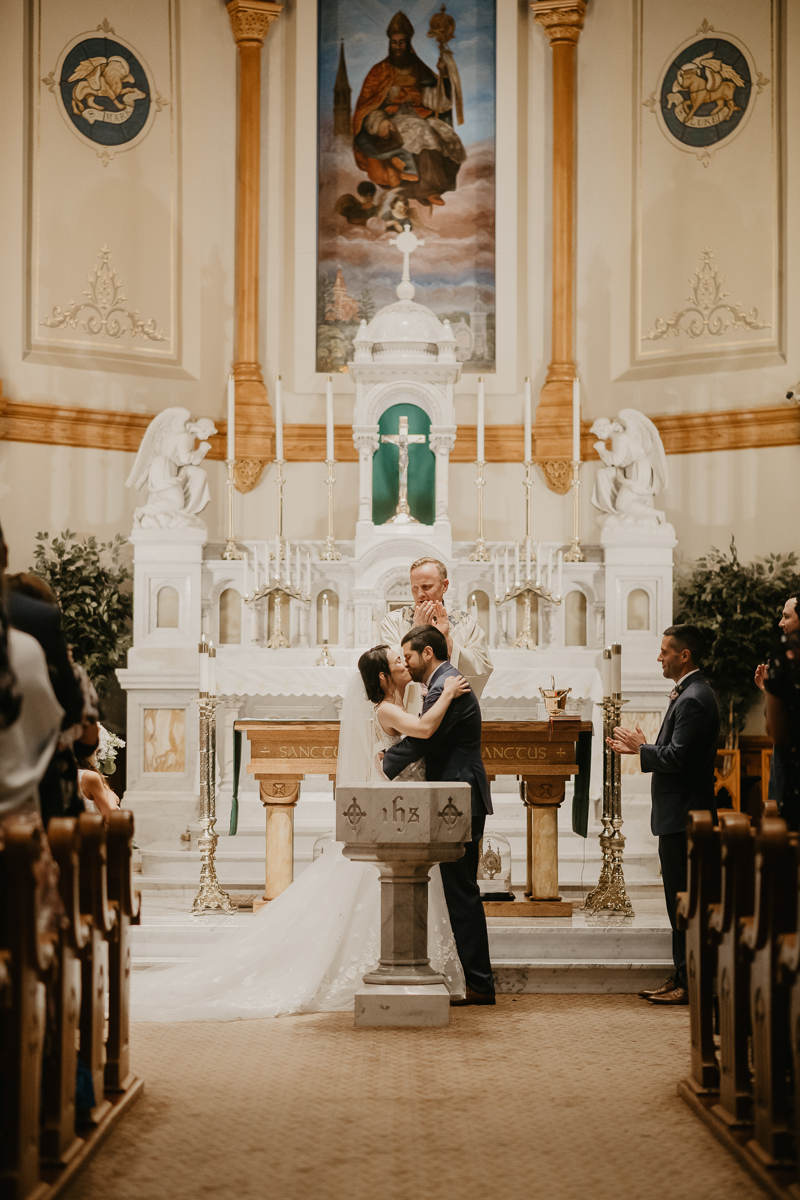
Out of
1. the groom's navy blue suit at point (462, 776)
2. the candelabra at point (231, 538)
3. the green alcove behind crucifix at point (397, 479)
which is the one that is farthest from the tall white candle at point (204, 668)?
the green alcove behind crucifix at point (397, 479)

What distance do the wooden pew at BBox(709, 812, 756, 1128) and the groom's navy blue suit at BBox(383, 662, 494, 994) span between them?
1835mm

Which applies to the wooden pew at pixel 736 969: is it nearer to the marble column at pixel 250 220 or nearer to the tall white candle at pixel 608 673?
the tall white candle at pixel 608 673

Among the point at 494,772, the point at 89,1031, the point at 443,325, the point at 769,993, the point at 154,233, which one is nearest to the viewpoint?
the point at 769,993

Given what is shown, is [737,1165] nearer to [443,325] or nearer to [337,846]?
[337,846]

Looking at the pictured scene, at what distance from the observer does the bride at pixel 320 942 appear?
566 centimetres

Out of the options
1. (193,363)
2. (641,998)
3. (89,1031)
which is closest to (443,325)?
(193,363)

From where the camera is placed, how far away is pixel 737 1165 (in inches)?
143

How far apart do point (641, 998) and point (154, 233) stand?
24.7ft

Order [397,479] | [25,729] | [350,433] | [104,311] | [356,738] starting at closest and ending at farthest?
[25,729] → [356,738] → [397,479] → [104,311] → [350,433]

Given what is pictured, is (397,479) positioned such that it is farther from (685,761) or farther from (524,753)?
(685,761)

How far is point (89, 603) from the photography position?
9695 millimetres

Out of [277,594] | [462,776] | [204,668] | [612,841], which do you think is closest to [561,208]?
[277,594]

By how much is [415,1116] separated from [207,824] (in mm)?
3140

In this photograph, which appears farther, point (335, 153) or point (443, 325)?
point (335, 153)
